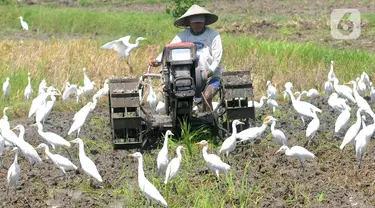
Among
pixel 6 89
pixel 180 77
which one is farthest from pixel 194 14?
pixel 6 89

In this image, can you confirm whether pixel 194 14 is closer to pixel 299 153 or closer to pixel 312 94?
pixel 299 153

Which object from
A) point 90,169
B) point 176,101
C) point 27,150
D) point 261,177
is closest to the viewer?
point 90,169

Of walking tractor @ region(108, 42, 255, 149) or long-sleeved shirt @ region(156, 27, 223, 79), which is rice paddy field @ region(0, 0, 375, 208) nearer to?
walking tractor @ region(108, 42, 255, 149)

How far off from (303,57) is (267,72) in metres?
0.85

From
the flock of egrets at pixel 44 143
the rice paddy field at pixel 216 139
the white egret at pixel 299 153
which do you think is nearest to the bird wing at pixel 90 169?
the flock of egrets at pixel 44 143

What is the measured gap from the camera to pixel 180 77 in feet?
24.8

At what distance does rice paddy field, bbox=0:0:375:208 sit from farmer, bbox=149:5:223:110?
1.97ft

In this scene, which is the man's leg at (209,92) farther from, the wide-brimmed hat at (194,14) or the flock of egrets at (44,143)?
the flock of egrets at (44,143)

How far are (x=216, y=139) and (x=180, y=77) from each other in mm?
1082

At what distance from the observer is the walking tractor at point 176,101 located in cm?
771

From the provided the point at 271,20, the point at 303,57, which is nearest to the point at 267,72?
the point at 303,57

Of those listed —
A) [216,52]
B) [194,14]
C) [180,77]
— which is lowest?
[180,77]

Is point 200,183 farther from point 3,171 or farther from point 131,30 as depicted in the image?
point 131,30

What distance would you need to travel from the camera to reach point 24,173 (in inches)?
283
